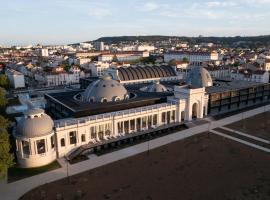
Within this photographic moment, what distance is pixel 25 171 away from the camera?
52.7 meters

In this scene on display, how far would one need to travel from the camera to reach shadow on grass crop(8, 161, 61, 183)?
50.2 meters

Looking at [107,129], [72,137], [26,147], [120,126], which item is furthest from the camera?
[120,126]

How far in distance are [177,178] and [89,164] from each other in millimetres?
18561

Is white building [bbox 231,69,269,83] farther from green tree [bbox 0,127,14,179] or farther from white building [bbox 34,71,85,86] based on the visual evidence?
green tree [bbox 0,127,14,179]

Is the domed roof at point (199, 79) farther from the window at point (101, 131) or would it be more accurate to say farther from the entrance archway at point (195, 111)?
the window at point (101, 131)

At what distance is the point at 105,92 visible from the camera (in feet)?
258

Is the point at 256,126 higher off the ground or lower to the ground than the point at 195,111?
lower

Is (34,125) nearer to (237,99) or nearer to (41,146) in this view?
(41,146)

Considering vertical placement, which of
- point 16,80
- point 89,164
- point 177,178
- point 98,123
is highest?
point 16,80

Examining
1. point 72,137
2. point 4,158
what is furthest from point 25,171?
point 72,137

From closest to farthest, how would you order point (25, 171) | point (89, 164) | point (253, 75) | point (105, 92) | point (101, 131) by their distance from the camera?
point (25, 171), point (89, 164), point (101, 131), point (105, 92), point (253, 75)

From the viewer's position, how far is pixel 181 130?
246ft

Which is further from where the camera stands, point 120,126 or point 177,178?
point 120,126

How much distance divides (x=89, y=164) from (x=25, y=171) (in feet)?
41.8
